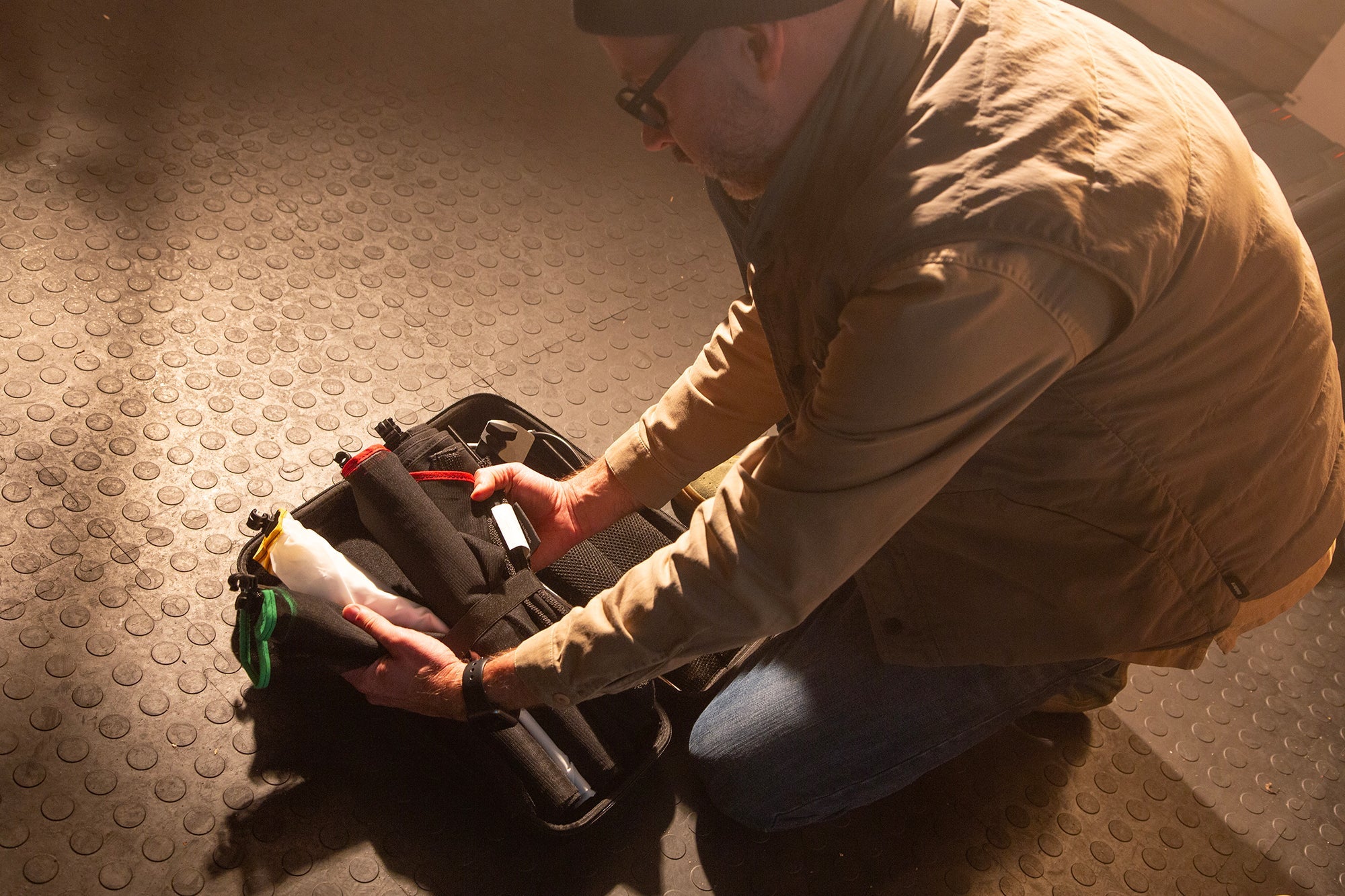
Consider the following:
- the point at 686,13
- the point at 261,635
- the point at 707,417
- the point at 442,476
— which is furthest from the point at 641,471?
the point at 686,13

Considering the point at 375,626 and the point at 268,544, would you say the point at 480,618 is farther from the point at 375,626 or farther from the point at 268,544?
the point at 268,544

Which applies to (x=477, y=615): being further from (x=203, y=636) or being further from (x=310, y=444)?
(x=310, y=444)

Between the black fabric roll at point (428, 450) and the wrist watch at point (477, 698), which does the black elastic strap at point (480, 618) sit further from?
the black fabric roll at point (428, 450)

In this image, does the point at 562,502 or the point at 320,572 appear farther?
the point at 562,502

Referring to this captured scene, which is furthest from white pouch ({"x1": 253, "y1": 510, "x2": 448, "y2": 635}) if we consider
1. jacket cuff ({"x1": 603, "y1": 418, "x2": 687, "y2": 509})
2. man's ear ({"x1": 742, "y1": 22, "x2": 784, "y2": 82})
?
man's ear ({"x1": 742, "y1": 22, "x2": 784, "y2": 82})

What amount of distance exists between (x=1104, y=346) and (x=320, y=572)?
770 millimetres

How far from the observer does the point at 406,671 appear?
945mm

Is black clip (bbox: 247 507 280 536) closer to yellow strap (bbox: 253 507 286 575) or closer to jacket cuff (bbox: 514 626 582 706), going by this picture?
Result: yellow strap (bbox: 253 507 286 575)

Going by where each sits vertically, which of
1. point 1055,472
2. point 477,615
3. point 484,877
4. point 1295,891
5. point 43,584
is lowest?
point 1295,891

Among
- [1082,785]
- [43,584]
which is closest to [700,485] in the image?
[1082,785]

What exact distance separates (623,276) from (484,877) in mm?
1045

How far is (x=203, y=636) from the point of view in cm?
109

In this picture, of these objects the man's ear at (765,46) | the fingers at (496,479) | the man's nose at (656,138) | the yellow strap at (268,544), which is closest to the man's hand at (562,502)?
the fingers at (496,479)

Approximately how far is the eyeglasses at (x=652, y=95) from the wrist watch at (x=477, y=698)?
534 millimetres
